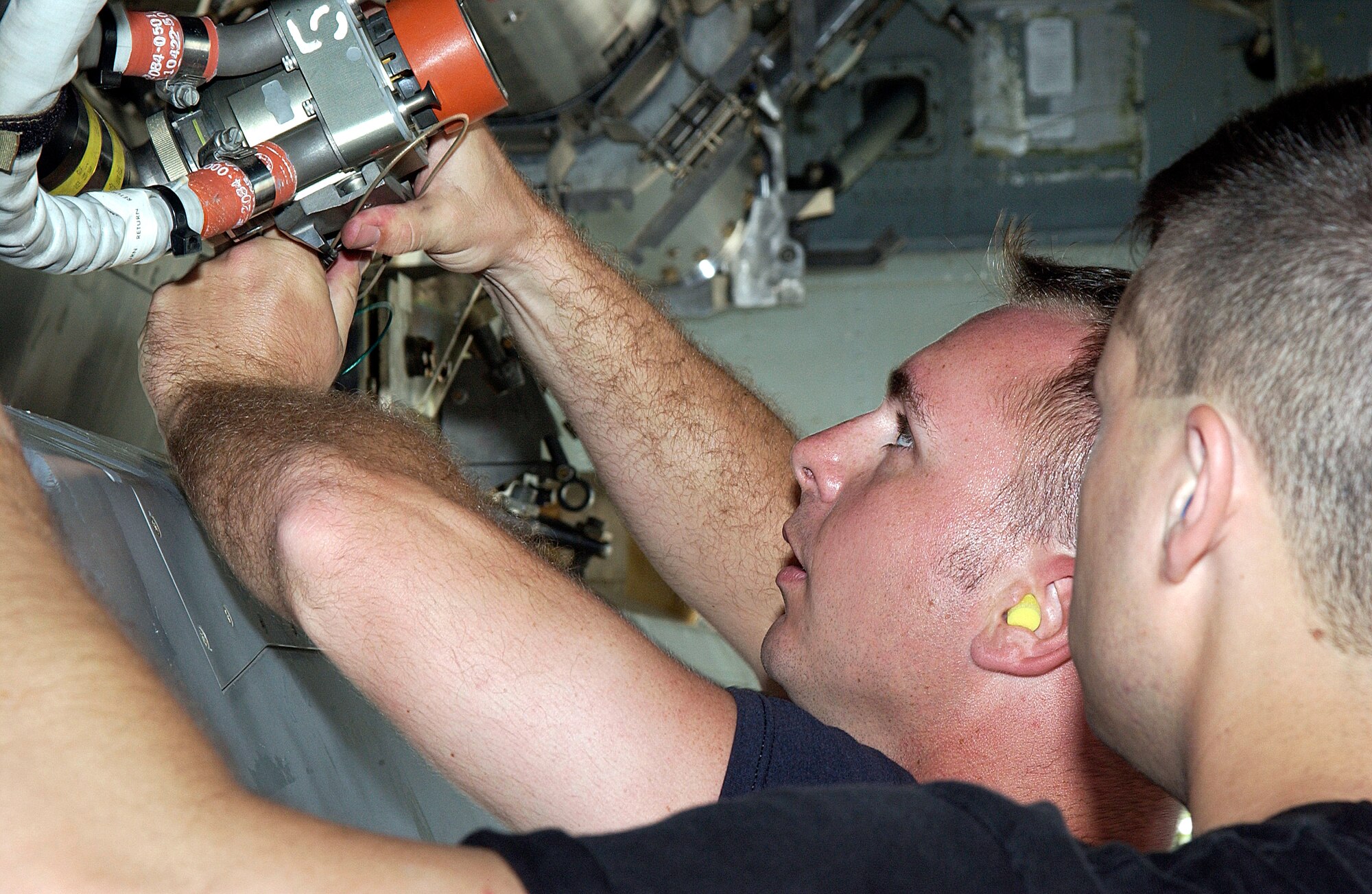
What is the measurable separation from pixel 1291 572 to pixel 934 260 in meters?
2.99

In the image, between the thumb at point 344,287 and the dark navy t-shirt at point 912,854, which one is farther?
the thumb at point 344,287

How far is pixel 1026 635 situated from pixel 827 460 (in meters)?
0.30

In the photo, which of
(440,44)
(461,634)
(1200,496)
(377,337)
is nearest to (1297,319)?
(1200,496)

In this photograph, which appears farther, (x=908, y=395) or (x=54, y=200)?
(x=908, y=395)

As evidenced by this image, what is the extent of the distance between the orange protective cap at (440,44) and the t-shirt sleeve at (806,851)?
0.75m

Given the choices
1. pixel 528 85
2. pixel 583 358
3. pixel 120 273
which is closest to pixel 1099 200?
pixel 528 85

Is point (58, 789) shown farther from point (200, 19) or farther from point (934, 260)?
point (934, 260)

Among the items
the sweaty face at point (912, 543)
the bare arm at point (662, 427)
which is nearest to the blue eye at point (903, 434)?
the sweaty face at point (912, 543)

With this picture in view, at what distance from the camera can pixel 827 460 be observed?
4.46ft

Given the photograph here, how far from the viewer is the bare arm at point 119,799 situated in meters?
0.54

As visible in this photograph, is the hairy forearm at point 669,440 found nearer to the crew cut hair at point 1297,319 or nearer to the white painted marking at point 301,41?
the white painted marking at point 301,41

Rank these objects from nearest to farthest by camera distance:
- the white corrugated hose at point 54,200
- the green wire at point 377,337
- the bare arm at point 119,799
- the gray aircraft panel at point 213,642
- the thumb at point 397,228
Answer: the bare arm at point 119,799 → the white corrugated hose at point 54,200 → the gray aircraft panel at point 213,642 → the thumb at point 397,228 → the green wire at point 377,337

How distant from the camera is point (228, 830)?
57 centimetres

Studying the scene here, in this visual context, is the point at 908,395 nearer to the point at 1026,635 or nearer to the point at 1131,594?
the point at 1026,635
